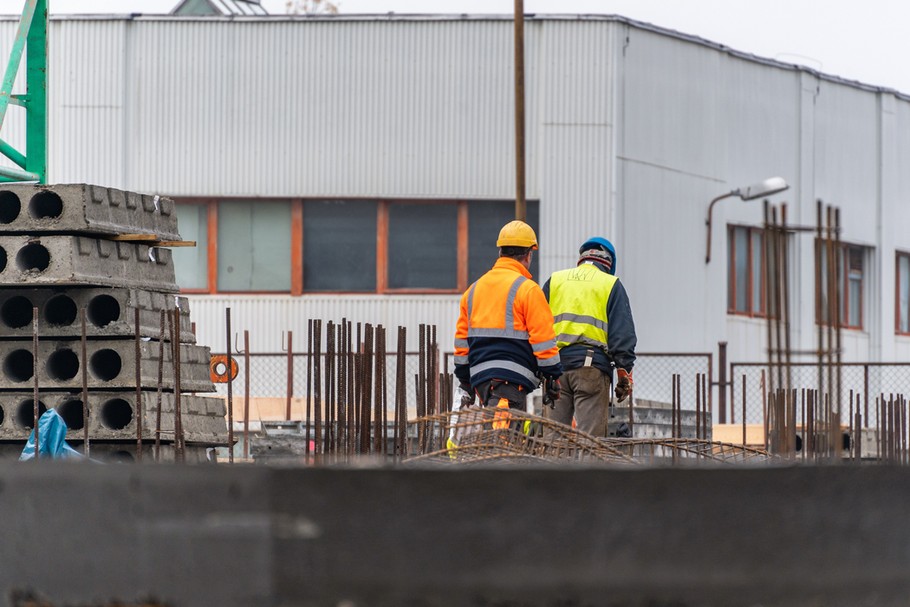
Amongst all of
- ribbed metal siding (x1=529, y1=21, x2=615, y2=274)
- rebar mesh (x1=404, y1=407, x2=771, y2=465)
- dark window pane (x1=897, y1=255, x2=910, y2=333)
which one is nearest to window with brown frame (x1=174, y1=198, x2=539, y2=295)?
ribbed metal siding (x1=529, y1=21, x2=615, y2=274)

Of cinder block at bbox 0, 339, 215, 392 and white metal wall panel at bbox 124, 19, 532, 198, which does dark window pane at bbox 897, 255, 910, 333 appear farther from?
cinder block at bbox 0, 339, 215, 392

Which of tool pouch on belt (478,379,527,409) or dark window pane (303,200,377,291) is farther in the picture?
dark window pane (303,200,377,291)

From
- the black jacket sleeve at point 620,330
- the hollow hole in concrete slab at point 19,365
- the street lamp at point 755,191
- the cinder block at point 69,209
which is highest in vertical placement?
the street lamp at point 755,191

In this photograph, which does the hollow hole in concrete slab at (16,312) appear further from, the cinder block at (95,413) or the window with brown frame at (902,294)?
the window with brown frame at (902,294)

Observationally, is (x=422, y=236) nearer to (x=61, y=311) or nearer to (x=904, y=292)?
(x=904, y=292)

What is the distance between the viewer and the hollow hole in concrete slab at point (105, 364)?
1166 centimetres

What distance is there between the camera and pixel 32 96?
1496 cm

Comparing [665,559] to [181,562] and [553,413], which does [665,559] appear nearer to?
[181,562]

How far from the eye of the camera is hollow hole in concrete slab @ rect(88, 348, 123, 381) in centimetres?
1166

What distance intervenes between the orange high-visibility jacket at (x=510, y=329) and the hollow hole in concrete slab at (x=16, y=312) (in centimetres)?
369

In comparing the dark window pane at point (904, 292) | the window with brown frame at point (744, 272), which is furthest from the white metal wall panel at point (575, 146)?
the dark window pane at point (904, 292)

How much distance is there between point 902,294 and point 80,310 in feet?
72.3

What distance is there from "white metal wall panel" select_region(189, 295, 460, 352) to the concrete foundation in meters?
19.9

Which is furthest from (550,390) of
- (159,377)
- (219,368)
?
(219,368)
